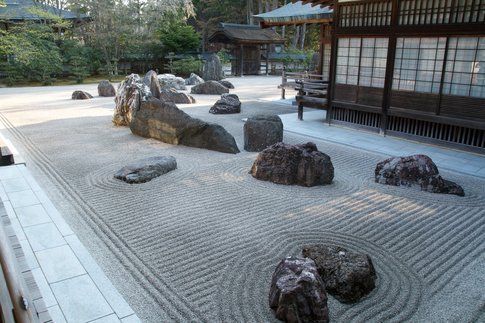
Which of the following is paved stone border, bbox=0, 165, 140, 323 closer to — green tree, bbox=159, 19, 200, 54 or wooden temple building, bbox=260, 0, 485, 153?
wooden temple building, bbox=260, 0, 485, 153

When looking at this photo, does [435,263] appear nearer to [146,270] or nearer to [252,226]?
[252,226]

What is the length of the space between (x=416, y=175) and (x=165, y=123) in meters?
5.46

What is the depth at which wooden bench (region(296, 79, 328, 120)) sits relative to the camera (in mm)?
11695

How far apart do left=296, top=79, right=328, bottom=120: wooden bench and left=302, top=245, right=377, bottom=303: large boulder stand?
8.33 m

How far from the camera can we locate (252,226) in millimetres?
4887

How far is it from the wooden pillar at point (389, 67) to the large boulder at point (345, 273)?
6997 mm

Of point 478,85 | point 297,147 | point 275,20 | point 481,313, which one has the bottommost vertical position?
point 481,313

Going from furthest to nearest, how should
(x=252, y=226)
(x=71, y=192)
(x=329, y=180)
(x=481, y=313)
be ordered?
(x=329, y=180), (x=71, y=192), (x=252, y=226), (x=481, y=313)

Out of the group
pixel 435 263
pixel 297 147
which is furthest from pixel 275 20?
pixel 435 263

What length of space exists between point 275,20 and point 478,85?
313 inches

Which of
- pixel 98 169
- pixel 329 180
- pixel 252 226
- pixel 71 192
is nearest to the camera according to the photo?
pixel 252 226

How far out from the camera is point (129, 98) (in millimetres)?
10484

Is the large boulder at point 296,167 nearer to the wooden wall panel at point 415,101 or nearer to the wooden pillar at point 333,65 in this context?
the wooden wall panel at point 415,101

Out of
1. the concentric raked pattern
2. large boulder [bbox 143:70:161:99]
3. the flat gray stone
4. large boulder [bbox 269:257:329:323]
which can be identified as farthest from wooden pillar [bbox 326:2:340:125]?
the flat gray stone
